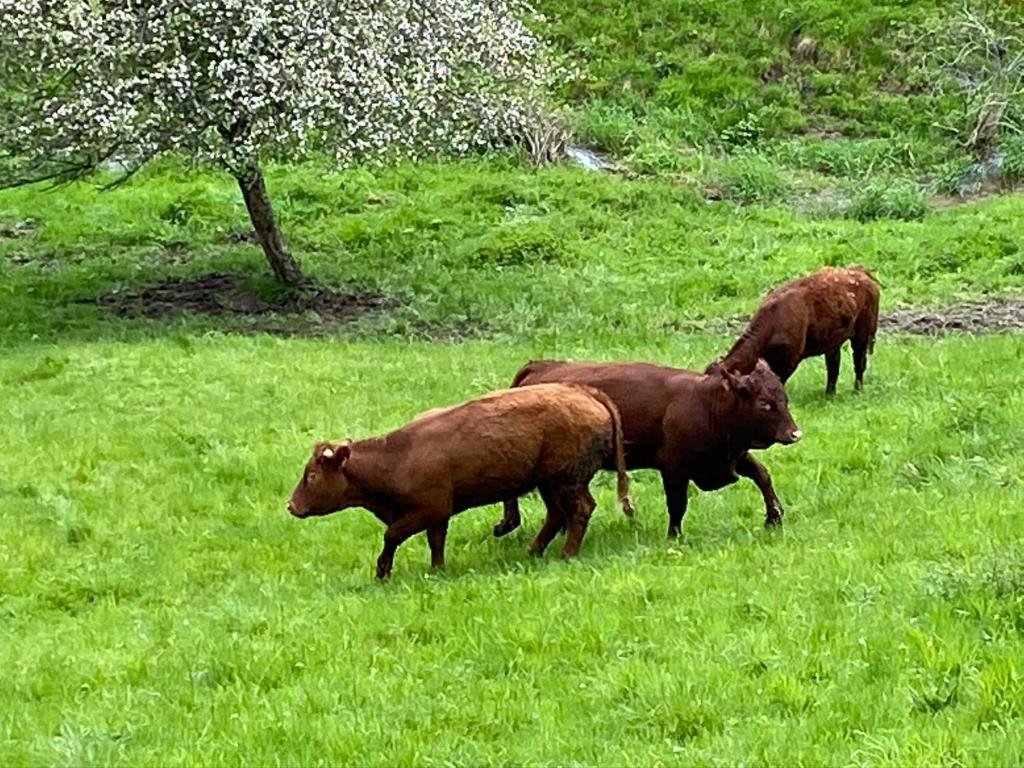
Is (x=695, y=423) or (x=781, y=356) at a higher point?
(x=695, y=423)

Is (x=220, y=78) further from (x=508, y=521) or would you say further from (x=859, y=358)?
(x=508, y=521)

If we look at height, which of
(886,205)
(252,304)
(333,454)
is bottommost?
(886,205)

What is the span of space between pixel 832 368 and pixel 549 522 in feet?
18.2

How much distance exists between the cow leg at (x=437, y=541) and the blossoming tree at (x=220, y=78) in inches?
391

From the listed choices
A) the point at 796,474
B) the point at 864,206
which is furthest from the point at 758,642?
the point at 864,206

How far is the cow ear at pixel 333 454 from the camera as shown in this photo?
34.0 ft

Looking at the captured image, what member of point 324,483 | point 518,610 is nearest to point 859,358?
point 324,483

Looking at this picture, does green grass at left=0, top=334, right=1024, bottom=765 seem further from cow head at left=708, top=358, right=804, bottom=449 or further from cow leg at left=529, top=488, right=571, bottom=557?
cow head at left=708, top=358, right=804, bottom=449

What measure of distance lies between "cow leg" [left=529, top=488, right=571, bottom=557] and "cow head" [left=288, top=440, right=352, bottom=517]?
131cm

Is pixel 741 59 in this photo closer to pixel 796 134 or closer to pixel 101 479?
pixel 796 134

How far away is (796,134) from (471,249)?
36.5ft

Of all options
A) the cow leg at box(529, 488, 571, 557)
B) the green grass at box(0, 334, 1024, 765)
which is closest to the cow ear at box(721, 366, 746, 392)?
the green grass at box(0, 334, 1024, 765)

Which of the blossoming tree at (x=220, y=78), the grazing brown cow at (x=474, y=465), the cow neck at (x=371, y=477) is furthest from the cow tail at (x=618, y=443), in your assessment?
the blossoming tree at (x=220, y=78)

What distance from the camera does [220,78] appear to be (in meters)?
19.3
